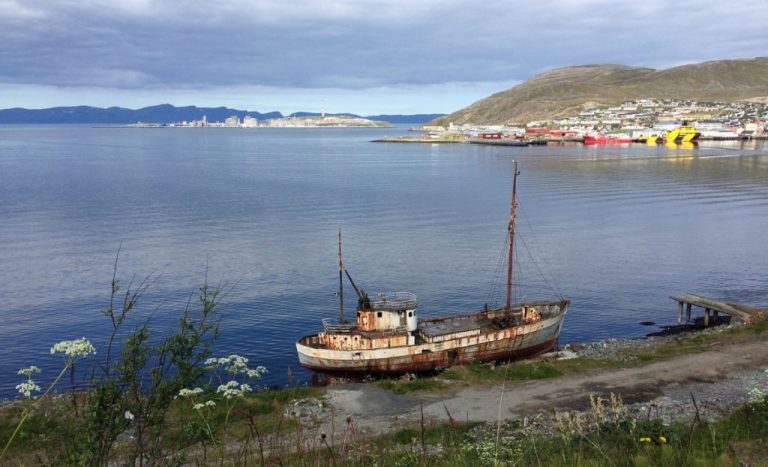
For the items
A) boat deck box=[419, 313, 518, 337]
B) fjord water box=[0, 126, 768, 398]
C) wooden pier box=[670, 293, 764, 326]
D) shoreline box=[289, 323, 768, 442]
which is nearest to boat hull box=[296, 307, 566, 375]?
boat deck box=[419, 313, 518, 337]

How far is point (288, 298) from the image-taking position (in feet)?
133

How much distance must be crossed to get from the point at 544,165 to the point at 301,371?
11283cm

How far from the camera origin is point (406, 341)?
29.6 m

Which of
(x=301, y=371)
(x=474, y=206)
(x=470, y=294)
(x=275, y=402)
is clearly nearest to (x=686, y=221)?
→ (x=474, y=206)

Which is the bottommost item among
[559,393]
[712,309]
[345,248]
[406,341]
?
[712,309]

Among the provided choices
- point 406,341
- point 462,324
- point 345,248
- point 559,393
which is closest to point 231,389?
point 559,393

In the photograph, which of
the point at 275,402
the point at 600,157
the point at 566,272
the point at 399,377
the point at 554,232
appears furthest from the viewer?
the point at 600,157

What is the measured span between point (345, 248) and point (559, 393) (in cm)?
3166

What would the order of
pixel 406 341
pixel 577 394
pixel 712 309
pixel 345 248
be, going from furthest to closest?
pixel 345 248, pixel 712 309, pixel 406 341, pixel 577 394

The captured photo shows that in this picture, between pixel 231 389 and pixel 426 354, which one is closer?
pixel 231 389

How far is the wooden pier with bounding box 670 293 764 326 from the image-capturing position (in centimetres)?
3575

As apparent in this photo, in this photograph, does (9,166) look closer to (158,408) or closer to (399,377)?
(399,377)

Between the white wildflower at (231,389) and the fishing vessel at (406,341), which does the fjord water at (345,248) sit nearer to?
the fishing vessel at (406,341)

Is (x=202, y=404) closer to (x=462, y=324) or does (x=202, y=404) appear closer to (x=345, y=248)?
(x=462, y=324)
